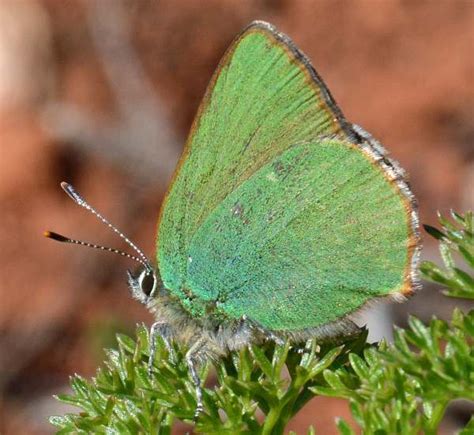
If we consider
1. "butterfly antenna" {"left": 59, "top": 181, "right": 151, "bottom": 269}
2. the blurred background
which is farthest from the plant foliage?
the blurred background

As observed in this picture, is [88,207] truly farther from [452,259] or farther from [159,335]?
[452,259]

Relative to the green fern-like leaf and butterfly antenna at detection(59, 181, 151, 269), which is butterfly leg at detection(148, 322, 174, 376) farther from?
the green fern-like leaf

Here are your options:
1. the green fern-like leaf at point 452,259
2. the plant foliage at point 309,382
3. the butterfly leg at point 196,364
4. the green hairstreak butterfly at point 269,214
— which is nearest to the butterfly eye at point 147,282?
the green hairstreak butterfly at point 269,214

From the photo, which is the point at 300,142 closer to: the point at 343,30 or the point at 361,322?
the point at 361,322

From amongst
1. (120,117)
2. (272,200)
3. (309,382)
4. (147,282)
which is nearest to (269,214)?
(272,200)

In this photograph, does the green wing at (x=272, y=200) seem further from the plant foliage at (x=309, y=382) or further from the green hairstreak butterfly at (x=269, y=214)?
the plant foliage at (x=309, y=382)

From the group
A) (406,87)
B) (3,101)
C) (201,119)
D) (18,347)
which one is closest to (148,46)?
(3,101)
